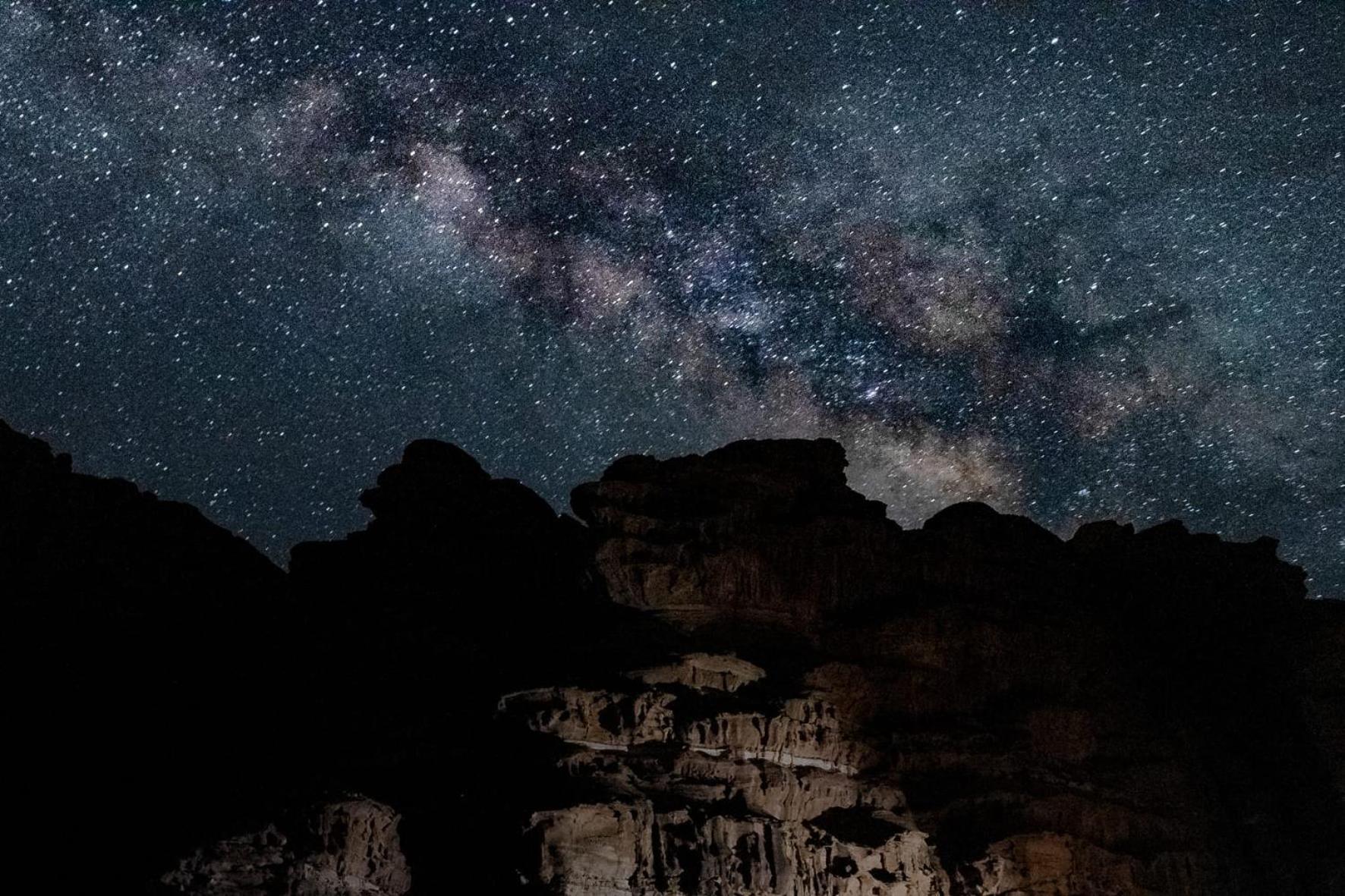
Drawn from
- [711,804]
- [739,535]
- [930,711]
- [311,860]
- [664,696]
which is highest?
[739,535]

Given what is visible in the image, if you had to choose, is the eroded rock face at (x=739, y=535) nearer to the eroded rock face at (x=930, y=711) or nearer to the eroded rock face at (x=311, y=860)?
the eroded rock face at (x=930, y=711)

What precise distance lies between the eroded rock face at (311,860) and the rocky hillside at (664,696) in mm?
63

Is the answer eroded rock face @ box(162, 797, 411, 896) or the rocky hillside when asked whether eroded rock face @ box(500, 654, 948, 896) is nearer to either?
the rocky hillside

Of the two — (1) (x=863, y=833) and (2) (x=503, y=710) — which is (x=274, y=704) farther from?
(1) (x=863, y=833)

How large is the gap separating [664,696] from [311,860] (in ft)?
30.9

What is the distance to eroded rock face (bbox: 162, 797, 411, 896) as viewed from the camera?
73.3ft

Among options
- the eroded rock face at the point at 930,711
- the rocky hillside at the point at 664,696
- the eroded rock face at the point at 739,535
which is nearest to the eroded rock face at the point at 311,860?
the rocky hillside at the point at 664,696

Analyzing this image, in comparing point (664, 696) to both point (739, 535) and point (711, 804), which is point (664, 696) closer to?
point (711, 804)

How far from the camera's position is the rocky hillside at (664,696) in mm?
26766

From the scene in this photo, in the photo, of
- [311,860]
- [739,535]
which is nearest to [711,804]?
[311,860]

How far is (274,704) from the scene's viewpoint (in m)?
39.8

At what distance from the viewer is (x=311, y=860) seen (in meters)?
23.0

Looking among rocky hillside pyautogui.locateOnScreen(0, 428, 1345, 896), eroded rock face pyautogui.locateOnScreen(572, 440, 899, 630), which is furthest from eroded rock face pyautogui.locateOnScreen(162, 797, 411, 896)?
eroded rock face pyautogui.locateOnScreen(572, 440, 899, 630)

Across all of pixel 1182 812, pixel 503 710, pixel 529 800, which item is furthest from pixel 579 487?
pixel 1182 812
